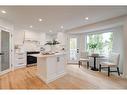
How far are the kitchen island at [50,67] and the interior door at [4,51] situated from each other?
5.95 feet

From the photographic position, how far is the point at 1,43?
5000 mm

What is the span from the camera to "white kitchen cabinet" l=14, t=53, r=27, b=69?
248 inches

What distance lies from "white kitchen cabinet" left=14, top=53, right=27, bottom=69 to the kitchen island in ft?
8.10

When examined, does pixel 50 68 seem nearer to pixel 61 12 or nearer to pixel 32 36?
pixel 61 12

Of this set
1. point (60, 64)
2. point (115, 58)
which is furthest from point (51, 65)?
point (115, 58)

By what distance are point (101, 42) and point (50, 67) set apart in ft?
11.6

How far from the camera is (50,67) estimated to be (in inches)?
164

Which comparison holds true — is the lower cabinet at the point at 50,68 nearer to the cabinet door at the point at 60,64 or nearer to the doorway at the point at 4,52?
the cabinet door at the point at 60,64

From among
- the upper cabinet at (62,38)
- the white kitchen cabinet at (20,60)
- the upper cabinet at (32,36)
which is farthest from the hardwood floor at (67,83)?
the upper cabinet at (62,38)

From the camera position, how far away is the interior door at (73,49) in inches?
308

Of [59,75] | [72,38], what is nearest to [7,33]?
[59,75]

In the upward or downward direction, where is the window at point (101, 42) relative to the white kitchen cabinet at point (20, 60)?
upward
